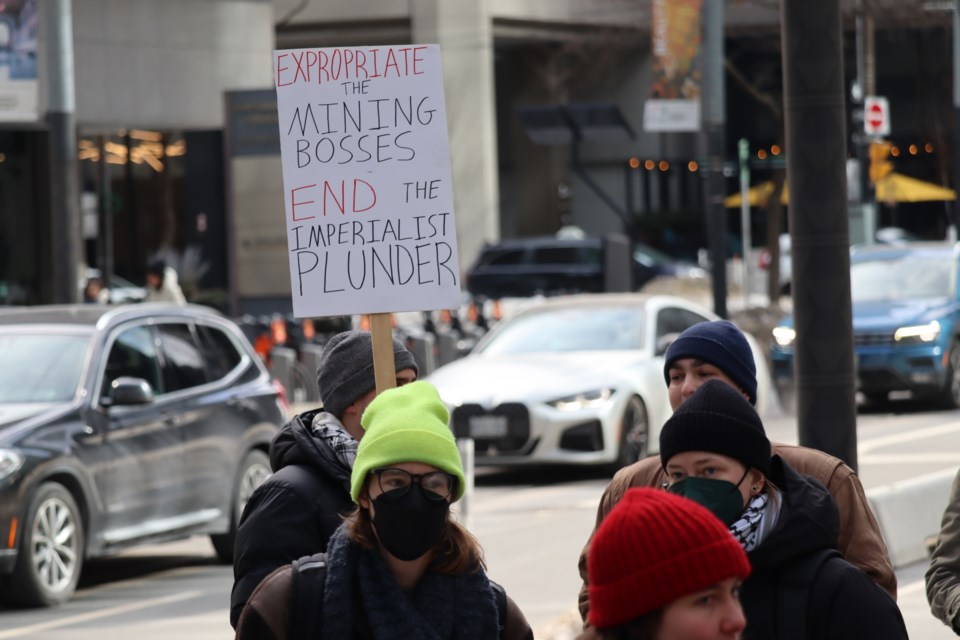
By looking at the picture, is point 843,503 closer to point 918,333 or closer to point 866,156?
point 918,333

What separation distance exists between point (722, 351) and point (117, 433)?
6991 mm

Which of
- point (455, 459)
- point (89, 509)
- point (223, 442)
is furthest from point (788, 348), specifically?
point (455, 459)

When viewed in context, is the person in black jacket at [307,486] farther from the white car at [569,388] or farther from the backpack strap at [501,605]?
the white car at [569,388]

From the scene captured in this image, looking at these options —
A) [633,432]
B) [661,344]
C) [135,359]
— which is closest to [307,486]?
[135,359]

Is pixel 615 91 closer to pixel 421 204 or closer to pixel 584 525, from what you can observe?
pixel 584 525

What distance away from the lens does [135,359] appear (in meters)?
11.6

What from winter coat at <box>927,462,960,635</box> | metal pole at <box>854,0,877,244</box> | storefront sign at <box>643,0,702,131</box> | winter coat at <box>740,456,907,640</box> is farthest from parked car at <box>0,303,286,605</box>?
metal pole at <box>854,0,877,244</box>

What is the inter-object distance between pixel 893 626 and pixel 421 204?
2110 millimetres

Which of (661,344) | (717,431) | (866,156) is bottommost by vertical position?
(661,344)

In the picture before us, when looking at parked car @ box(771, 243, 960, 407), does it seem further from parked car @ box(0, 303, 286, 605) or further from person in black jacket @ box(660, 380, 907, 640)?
person in black jacket @ box(660, 380, 907, 640)

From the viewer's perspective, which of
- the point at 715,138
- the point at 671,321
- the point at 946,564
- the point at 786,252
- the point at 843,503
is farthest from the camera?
the point at 786,252

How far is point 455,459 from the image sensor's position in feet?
12.4

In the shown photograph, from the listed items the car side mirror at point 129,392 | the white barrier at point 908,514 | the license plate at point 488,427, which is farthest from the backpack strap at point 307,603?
the license plate at point 488,427

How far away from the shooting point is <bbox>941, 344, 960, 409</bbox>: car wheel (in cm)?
1986
